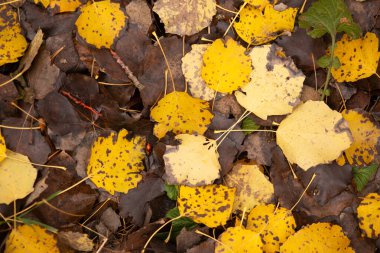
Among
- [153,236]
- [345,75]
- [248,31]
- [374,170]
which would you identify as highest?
[248,31]

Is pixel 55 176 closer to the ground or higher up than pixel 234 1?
closer to the ground

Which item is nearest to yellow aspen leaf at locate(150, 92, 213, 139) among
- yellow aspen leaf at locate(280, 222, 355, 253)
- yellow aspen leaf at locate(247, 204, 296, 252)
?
yellow aspen leaf at locate(247, 204, 296, 252)

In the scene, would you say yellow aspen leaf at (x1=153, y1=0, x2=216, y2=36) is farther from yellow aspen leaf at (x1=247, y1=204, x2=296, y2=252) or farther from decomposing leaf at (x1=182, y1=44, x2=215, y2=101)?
yellow aspen leaf at (x1=247, y1=204, x2=296, y2=252)

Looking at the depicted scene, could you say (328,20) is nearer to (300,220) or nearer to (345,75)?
(345,75)

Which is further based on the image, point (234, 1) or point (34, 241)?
point (234, 1)

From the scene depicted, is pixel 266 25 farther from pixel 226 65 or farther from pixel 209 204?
pixel 209 204

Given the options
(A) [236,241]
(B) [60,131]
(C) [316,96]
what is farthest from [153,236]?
(C) [316,96]

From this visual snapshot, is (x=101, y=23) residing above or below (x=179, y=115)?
above

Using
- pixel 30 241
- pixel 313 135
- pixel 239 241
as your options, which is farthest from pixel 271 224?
pixel 30 241
